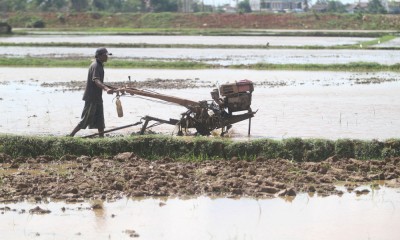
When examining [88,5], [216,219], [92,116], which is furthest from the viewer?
[88,5]

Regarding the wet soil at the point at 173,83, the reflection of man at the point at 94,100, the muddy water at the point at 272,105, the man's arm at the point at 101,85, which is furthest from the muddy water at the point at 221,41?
the man's arm at the point at 101,85

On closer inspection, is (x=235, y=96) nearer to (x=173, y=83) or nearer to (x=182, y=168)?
(x=182, y=168)

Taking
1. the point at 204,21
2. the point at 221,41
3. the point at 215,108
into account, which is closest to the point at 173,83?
the point at 215,108

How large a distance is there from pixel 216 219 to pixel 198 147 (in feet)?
8.83

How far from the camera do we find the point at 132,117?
1340cm

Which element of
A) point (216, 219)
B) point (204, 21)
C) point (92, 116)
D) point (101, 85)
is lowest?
point (204, 21)

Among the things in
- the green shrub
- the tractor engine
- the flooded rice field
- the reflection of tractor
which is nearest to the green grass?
the green shrub

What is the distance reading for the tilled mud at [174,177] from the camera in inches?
301

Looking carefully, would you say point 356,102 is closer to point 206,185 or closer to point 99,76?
point 99,76

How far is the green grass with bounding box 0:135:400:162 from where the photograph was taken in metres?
9.31

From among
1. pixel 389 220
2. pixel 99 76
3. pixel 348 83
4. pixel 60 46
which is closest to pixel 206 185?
pixel 389 220

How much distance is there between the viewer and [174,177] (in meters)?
8.23

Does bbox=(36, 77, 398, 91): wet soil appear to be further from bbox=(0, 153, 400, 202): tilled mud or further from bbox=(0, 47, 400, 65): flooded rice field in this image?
bbox=(0, 153, 400, 202): tilled mud

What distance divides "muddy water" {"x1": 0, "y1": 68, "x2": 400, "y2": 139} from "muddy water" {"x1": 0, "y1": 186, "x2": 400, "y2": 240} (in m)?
3.94
